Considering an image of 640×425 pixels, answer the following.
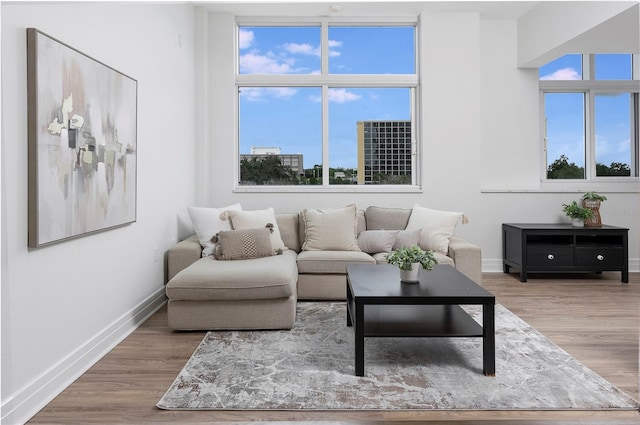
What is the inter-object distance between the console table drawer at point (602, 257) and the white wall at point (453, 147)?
63 cm

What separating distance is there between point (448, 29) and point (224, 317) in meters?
4.16

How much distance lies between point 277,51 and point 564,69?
359cm

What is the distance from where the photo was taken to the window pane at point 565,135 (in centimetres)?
584

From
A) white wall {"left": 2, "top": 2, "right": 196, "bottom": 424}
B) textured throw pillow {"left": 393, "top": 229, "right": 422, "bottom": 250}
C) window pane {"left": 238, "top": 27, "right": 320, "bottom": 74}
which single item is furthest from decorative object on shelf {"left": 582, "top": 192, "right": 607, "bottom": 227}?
white wall {"left": 2, "top": 2, "right": 196, "bottom": 424}

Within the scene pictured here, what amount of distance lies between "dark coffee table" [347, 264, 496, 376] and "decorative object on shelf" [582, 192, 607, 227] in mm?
2881

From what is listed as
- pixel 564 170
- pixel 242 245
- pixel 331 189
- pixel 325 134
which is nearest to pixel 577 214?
pixel 564 170

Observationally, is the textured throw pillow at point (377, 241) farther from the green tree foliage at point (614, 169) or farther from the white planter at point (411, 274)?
the green tree foliage at point (614, 169)

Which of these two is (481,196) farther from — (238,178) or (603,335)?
(238,178)

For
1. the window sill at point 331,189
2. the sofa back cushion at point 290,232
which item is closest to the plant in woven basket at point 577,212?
the window sill at point 331,189

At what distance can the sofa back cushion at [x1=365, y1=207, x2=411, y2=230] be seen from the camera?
4.87 meters

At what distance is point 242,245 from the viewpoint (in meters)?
3.96

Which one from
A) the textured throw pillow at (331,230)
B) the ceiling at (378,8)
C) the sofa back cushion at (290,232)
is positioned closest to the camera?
the textured throw pillow at (331,230)

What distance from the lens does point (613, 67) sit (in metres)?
5.80

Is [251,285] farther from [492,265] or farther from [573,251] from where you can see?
[573,251]
